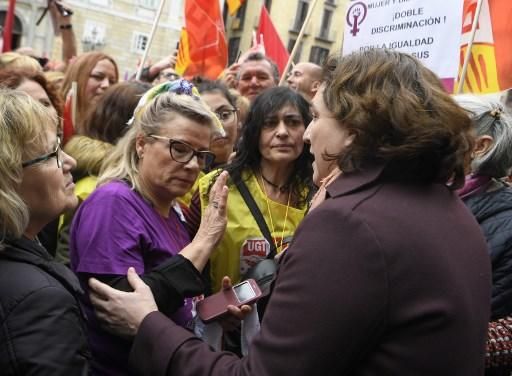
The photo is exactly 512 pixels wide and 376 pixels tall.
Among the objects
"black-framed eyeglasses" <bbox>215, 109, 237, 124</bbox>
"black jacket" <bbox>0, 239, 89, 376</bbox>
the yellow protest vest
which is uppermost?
"black-framed eyeglasses" <bbox>215, 109, 237, 124</bbox>

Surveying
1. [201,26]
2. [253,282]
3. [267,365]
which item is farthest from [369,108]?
[201,26]

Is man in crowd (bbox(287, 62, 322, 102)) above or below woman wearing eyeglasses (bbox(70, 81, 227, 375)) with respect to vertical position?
above

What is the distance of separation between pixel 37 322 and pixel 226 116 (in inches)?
106

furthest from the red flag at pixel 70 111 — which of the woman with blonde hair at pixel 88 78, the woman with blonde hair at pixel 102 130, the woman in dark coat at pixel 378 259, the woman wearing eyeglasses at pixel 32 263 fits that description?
the woman in dark coat at pixel 378 259

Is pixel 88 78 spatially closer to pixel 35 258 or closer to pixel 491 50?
pixel 491 50

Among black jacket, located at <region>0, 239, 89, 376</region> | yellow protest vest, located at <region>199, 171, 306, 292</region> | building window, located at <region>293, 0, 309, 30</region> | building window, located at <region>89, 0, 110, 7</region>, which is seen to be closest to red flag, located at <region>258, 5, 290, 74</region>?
yellow protest vest, located at <region>199, 171, 306, 292</region>

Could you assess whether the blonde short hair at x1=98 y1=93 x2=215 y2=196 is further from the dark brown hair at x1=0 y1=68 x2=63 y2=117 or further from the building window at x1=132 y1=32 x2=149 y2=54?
the building window at x1=132 y1=32 x2=149 y2=54

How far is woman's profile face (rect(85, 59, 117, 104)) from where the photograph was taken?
430 cm

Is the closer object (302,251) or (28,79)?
(302,251)

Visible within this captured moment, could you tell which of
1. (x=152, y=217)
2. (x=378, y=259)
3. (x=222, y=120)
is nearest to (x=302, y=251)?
(x=378, y=259)

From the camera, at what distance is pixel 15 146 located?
62.6 inches

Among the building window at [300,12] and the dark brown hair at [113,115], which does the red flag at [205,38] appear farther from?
the building window at [300,12]

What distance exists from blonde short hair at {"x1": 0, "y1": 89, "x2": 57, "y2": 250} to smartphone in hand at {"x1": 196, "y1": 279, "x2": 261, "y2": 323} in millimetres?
734

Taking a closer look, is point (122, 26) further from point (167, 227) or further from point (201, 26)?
point (167, 227)
